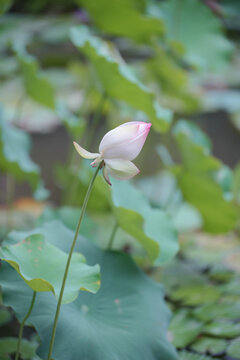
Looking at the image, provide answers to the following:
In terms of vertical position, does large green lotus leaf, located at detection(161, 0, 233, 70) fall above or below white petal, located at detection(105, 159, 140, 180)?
below

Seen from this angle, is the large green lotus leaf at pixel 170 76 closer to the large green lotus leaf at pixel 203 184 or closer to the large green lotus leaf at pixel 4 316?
the large green lotus leaf at pixel 203 184

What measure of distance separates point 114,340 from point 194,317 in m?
0.42

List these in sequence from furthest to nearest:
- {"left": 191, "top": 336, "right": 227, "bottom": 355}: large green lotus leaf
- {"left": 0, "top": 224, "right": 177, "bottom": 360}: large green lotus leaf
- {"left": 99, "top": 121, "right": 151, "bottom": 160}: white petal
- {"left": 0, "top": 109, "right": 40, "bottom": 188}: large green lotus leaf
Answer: {"left": 0, "top": 109, "right": 40, "bottom": 188}: large green lotus leaf
{"left": 191, "top": 336, "right": 227, "bottom": 355}: large green lotus leaf
{"left": 0, "top": 224, "right": 177, "bottom": 360}: large green lotus leaf
{"left": 99, "top": 121, "right": 151, "bottom": 160}: white petal

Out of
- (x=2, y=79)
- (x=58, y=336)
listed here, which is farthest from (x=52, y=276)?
(x=2, y=79)

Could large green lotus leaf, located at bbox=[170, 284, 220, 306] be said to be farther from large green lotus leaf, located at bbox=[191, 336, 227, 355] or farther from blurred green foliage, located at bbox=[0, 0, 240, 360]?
large green lotus leaf, located at bbox=[191, 336, 227, 355]

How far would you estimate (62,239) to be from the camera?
2.60 ft

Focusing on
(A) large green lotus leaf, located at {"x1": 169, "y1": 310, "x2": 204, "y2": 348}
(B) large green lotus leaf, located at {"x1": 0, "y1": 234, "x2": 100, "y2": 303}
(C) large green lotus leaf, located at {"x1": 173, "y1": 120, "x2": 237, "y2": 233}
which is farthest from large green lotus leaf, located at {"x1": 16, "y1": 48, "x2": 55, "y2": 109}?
(A) large green lotus leaf, located at {"x1": 169, "y1": 310, "x2": 204, "y2": 348}

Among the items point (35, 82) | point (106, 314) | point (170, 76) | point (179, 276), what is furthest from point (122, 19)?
point (106, 314)

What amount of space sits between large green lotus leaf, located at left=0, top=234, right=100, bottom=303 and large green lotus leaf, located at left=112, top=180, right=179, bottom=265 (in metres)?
0.15

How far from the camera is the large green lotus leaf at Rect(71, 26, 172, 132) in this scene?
970 mm

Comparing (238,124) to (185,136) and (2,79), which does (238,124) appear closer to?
(185,136)

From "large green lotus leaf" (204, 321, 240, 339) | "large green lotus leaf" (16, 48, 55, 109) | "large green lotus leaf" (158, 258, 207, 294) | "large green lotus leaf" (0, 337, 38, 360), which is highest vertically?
"large green lotus leaf" (16, 48, 55, 109)

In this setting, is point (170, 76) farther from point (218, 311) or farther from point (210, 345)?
point (210, 345)

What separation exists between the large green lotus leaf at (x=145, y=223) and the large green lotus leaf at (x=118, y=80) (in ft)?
0.85
